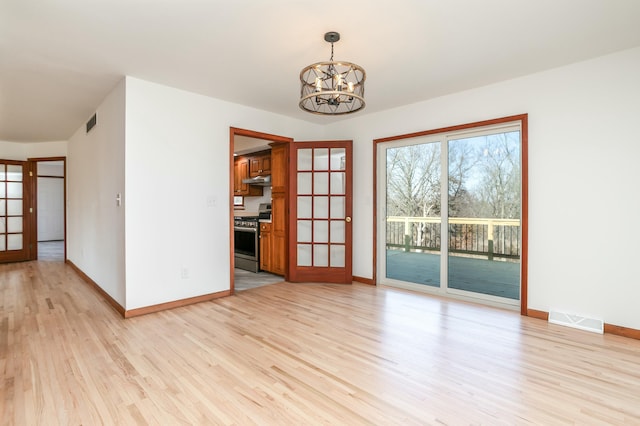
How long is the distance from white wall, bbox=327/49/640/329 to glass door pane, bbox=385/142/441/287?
103cm

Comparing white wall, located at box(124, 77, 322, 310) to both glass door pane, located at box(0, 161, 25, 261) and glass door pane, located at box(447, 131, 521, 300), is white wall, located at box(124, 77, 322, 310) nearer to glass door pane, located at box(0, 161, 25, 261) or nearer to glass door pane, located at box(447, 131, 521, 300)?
glass door pane, located at box(447, 131, 521, 300)

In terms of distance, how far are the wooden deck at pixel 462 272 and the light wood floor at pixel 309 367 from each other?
0.45 meters

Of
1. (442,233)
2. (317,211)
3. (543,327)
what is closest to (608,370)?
(543,327)

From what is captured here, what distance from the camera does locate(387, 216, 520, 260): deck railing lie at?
12.5 ft

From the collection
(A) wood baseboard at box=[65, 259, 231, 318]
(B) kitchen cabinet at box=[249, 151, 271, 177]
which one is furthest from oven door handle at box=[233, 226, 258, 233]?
(A) wood baseboard at box=[65, 259, 231, 318]

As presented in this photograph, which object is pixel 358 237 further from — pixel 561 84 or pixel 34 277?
pixel 34 277

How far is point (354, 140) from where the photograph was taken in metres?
5.16

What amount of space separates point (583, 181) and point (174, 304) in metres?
4.57

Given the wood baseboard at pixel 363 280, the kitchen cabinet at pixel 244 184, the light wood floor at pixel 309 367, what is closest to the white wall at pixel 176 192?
the light wood floor at pixel 309 367

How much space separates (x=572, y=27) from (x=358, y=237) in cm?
345

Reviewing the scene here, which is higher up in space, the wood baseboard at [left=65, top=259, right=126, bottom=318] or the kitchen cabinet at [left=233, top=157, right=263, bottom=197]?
the kitchen cabinet at [left=233, top=157, right=263, bottom=197]

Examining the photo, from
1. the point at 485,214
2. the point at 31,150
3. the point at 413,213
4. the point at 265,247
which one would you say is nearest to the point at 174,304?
the point at 265,247

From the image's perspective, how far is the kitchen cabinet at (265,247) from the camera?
5.52 meters

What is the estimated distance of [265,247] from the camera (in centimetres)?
561
